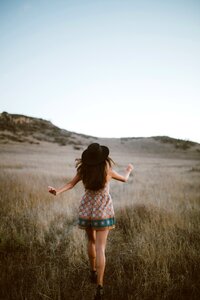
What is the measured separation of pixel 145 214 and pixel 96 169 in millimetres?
3014

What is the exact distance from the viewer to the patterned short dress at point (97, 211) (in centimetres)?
272

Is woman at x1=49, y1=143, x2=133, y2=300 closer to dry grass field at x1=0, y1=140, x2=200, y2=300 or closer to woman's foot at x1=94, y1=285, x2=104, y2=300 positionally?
woman's foot at x1=94, y1=285, x2=104, y2=300

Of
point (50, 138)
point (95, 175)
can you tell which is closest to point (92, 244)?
point (95, 175)

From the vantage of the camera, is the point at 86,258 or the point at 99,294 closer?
the point at 99,294

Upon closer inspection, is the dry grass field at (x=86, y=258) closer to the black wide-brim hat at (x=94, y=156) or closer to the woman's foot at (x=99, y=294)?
the woman's foot at (x=99, y=294)

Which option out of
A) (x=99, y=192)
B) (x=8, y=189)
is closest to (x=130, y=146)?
(x=8, y=189)

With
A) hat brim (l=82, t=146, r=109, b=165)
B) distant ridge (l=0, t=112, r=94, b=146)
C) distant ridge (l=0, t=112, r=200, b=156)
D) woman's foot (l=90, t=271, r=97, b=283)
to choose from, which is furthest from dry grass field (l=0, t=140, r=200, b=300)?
distant ridge (l=0, t=112, r=200, b=156)

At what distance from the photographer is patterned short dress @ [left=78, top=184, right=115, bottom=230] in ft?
8.91

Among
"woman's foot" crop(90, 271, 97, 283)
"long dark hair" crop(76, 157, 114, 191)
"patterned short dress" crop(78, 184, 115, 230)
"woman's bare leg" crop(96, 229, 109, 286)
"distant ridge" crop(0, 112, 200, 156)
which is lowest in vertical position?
"woman's foot" crop(90, 271, 97, 283)

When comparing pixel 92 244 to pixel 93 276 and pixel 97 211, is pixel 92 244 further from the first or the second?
pixel 97 211

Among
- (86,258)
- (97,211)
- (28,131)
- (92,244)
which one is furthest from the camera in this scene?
(28,131)

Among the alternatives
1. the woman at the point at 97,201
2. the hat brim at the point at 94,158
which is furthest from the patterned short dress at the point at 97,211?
the hat brim at the point at 94,158

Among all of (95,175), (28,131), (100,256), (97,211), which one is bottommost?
(100,256)

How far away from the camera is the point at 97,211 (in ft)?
9.00
